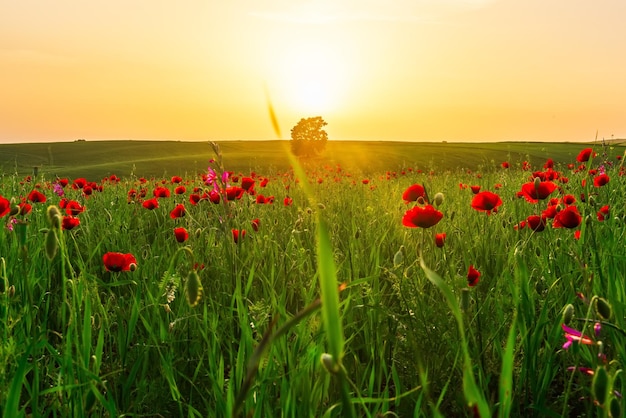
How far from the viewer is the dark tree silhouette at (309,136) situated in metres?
52.3

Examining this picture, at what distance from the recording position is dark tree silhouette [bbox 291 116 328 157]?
172ft

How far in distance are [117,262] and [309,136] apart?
5158 centimetres

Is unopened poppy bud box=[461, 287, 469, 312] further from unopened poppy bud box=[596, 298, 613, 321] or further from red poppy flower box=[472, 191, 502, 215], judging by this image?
red poppy flower box=[472, 191, 502, 215]

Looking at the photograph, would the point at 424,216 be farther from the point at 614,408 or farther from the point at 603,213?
the point at 603,213

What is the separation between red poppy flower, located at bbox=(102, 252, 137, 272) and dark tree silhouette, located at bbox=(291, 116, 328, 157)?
165 feet

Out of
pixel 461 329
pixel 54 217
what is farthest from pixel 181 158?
pixel 461 329

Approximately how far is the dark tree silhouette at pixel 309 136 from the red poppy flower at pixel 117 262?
50.2m

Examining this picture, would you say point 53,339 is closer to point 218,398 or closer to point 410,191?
point 218,398

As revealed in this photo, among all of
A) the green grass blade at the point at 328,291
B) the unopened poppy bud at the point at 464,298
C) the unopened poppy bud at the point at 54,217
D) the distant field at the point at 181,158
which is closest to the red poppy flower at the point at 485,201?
the unopened poppy bud at the point at 464,298

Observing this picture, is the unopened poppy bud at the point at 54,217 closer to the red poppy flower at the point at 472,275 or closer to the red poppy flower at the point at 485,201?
the red poppy flower at the point at 472,275

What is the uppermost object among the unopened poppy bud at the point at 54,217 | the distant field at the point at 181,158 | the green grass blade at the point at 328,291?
the green grass blade at the point at 328,291

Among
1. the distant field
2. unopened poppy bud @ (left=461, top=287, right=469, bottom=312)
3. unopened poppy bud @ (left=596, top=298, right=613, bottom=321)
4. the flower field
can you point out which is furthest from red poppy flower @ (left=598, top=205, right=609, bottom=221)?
the distant field

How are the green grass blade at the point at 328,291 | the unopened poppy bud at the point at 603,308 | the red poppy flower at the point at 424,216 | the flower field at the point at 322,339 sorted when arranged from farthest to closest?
the red poppy flower at the point at 424,216, the flower field at the point at 322,339, the unopened poppy bud at the point at 603,308, the green grass blade at the point at 328,291

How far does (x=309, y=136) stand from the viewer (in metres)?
53.1
